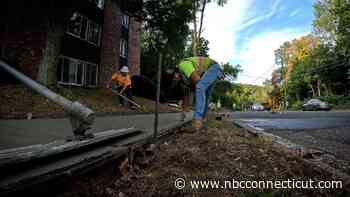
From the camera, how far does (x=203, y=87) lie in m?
5.26

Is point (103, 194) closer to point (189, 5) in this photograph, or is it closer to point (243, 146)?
point (243, 146)

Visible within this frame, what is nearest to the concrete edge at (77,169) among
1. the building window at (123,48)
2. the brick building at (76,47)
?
the brick building at (76,47)

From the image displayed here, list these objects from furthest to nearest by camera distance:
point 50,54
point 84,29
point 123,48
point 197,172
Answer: point 123,48 < point 84,29 < point 50,54 < point 197,172

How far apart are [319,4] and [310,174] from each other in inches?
1750

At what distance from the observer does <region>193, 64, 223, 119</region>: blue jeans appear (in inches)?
204

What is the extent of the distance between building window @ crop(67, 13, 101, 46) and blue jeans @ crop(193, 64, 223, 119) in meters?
13.9

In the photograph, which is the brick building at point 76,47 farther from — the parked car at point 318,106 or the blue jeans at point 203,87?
the parked car at point 318,106

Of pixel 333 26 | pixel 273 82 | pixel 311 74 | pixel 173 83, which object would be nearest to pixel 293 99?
pixel 311 74

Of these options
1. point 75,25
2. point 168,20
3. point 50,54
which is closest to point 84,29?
point 75,25

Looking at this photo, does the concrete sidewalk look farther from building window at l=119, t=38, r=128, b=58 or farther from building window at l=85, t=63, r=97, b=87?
building window at l=119, t=38, r=128, b=58

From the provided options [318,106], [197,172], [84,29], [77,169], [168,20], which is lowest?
[197,172]

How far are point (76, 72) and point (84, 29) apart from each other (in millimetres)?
3309

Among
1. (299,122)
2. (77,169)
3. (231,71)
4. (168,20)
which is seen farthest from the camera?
(231,71)

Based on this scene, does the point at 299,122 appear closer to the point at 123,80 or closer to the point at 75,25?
the point at 123,80
